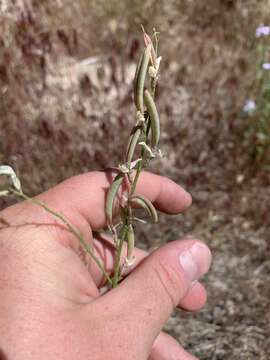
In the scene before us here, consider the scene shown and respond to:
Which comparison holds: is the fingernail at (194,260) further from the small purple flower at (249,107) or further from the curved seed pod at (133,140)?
the small purple flower at (249,107)

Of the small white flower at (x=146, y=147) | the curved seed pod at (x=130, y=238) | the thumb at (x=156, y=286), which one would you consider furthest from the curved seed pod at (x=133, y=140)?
the thumb at (x=156, y=286)

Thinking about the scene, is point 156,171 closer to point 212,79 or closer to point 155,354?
point 212,79

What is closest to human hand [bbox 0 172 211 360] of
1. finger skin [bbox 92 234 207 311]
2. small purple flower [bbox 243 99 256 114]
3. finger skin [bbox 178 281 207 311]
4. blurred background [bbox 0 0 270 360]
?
finger skin [bbox 92 234 207 311]

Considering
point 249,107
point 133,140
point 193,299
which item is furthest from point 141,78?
point 249,107

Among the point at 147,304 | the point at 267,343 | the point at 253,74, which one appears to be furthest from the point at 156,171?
the point at 147,304

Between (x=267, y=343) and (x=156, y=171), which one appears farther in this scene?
(x=156, y=171)

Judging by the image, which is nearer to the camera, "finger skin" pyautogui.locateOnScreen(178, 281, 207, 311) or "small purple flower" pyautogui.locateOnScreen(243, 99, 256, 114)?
"finger skin" pyautogui.locateOnScreen(178, 281, 207, 311)

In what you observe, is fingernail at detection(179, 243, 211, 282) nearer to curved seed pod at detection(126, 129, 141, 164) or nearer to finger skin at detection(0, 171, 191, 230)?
finger skin at detection(0, 171, 191, 230)

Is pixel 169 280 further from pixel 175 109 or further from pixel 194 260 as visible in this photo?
pixel 175 109
